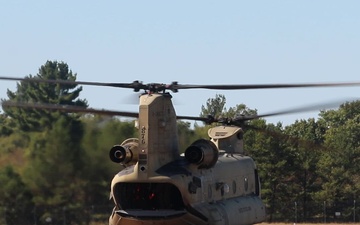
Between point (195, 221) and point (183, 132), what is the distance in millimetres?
13190

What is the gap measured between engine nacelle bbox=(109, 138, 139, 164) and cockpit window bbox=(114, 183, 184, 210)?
2.09 ft

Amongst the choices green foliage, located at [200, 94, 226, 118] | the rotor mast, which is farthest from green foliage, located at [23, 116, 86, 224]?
green foliage, located at [200, 94, 226, 118]

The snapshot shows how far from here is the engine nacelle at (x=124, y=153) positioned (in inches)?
1049

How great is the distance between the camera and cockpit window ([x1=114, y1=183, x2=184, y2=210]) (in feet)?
86.8

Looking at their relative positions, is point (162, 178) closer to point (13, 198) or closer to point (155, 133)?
point (155, 133)

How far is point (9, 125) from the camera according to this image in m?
37.9

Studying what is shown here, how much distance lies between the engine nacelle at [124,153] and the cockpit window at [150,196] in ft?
2.09

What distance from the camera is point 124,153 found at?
87.3 ft

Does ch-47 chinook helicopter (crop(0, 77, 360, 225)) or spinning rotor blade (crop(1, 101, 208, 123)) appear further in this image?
ch-47 chinook helicopter (crop(0, 77, 360, 225))

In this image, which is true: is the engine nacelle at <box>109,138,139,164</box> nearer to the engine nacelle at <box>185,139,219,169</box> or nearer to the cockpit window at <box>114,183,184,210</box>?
the cockpit window at <box>114,183,184,210</box>

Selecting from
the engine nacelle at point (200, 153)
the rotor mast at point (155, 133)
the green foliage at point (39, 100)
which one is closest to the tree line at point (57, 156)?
the green foliage at point (39, 100)

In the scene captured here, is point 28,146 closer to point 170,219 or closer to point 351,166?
point 170,219

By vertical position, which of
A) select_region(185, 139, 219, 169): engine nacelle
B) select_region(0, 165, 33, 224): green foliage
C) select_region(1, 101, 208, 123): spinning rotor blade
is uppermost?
select_region(1, 101, 208, 123): spinning rotor blade

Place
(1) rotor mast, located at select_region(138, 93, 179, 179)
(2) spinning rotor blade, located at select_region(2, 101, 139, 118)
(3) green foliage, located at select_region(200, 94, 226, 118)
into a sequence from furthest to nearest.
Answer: (3) green foliage, located at select_region(200, 94, 226, 118) → (1) rotor mast, located at select_region(138, 93, 179, 179) → (2) spinning rotor blade, located at select_region(2, 101, 139, 118)
